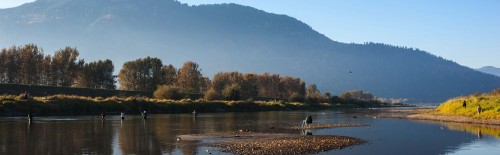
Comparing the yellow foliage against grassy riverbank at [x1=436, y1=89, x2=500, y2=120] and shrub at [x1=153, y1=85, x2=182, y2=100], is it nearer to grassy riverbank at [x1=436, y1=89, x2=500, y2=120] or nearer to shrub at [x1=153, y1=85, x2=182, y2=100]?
grassy riverbank at [x1=436, y1=89, x2=500, y2=120]

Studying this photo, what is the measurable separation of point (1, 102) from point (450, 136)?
226 ft

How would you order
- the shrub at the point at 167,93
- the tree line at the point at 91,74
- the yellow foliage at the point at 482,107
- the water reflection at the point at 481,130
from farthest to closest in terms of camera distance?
the tree line at the point at 91,74 → the shrub at the point at 167,93 → the yellow foliage at the point at 482,107 → the water reflection at the point at 481,130

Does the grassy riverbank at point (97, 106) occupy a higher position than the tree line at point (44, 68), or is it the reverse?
the tree line at point (44, 68)

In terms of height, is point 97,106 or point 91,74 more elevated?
point 91,74

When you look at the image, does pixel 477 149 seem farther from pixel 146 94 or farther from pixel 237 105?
pixel 146 94

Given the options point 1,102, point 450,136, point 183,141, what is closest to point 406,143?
point 450,136

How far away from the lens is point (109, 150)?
1389 inches

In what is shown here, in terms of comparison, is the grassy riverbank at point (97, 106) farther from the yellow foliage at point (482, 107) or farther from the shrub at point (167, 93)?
the yellow foliage at point (482, 107)

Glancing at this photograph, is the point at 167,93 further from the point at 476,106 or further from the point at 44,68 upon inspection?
the point at 476,106

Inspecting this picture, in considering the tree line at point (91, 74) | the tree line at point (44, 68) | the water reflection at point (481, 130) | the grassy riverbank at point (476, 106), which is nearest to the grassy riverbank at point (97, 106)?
the tree line at point (91, 74)

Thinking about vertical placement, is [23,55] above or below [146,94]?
above

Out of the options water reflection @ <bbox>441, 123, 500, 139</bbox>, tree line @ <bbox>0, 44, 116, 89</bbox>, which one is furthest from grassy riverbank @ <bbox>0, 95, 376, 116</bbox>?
water reflection @ <bbox>441, 123, 500, 139</bbox>

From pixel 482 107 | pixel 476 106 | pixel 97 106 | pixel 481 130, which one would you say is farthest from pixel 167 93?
pixel 481 130

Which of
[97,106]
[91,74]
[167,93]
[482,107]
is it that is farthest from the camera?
[91,74]
